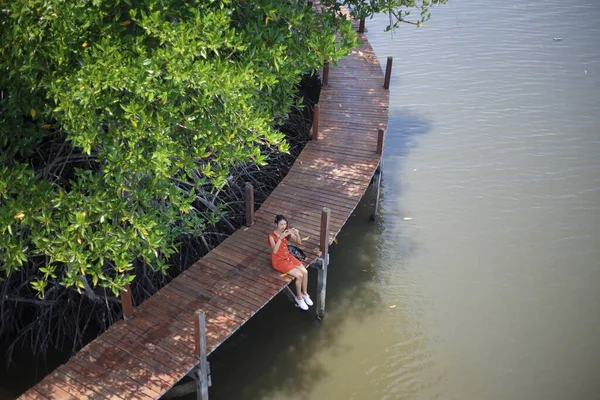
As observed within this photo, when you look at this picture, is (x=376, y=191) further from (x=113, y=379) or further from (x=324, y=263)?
(x=113, y=379)

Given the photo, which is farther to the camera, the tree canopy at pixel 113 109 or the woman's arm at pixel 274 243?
the woman's arm at pixel 274 243

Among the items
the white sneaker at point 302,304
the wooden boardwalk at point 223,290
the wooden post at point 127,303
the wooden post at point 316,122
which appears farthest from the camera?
the wooden post at point 316,122

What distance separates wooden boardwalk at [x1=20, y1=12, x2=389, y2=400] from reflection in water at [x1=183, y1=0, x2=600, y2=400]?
139cm

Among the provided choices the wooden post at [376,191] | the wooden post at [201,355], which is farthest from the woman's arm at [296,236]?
the wooden post at [376,191]

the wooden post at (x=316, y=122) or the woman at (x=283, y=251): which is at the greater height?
the wooden post at (x=316, y=122)

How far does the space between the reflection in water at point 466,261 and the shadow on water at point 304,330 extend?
3 cm

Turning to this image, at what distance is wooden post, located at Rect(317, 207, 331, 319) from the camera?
9.52 metres

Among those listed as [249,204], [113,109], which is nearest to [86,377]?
[113,109]

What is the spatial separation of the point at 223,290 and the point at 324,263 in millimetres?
Answer: 1696

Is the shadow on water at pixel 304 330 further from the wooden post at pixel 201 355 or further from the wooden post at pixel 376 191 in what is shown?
the wooden post at pixel 201 355

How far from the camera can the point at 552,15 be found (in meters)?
21.4

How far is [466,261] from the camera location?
11.8 meters

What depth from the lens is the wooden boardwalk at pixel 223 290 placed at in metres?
7.65

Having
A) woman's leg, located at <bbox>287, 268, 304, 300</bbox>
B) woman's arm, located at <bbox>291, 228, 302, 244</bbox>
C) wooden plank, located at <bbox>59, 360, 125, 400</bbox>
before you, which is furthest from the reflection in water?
wooden plank, located at <bbox>59, 360, 125, 400</bbox>
